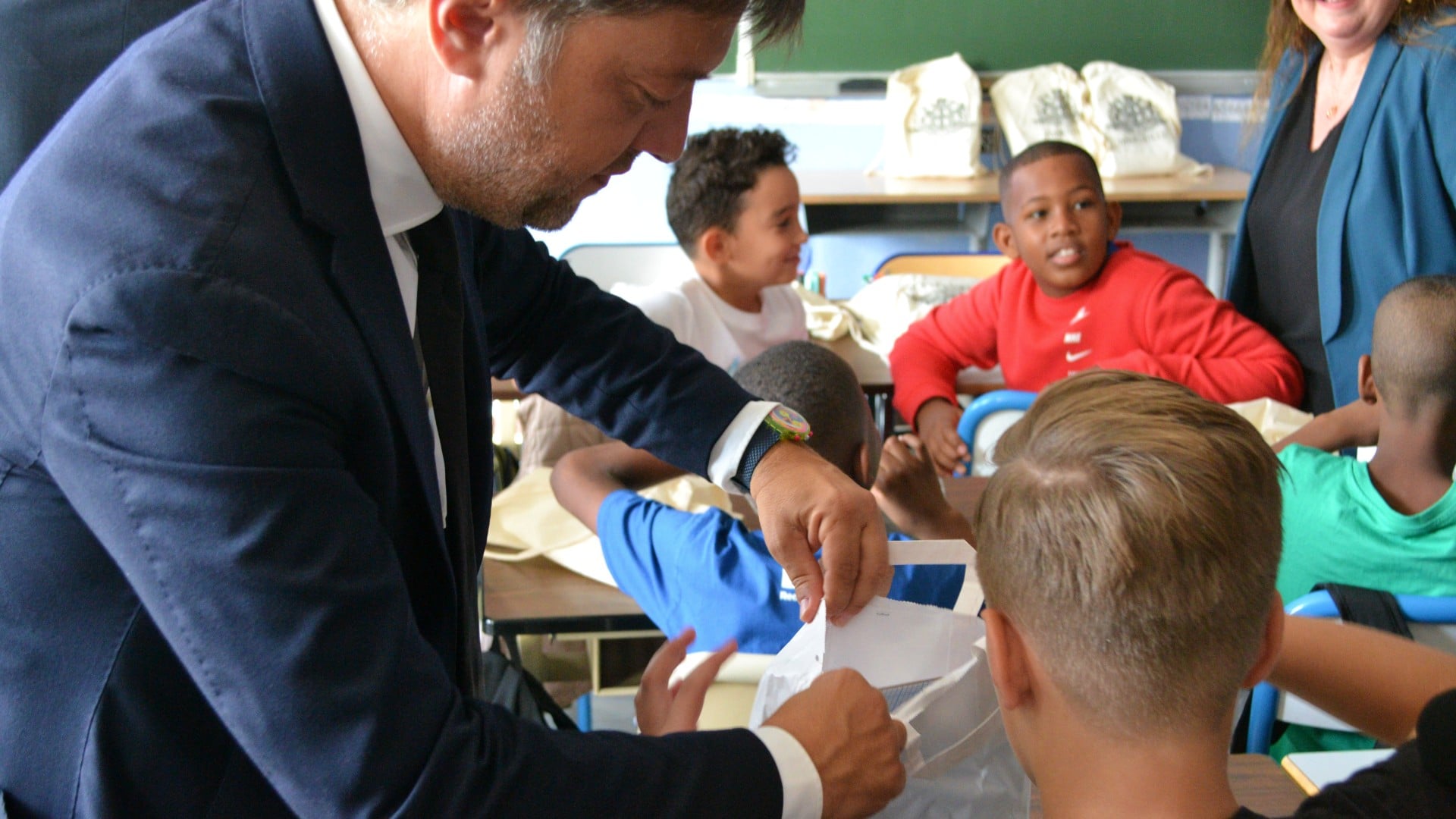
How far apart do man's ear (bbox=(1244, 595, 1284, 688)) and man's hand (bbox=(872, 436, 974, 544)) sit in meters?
0.79

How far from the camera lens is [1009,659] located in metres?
0.91

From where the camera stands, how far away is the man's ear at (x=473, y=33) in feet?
2.60

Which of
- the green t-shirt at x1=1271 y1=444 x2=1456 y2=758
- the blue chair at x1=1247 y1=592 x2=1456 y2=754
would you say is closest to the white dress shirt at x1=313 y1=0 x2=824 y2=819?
the blue chair at x1=1247 y1=592 x2=1456 y2=754

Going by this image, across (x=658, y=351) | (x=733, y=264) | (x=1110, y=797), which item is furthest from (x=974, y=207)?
(x=1110, y=797)

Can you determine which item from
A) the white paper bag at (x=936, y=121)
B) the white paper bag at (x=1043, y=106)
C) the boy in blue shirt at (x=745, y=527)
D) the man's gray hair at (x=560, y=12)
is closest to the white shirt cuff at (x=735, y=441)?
the boy in blue shirt at (x=745, y=527)

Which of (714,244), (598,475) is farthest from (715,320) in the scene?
(598,475)

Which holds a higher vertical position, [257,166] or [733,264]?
[257,166]

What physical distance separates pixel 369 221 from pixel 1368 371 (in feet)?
6.74

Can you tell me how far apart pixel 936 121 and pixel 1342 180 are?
334 centimetres

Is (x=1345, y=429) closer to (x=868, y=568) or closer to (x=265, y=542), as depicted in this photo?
(x=868, y=568)

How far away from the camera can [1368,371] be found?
7.28 feet

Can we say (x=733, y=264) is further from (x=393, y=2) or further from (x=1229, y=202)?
(x=1229, y=202)

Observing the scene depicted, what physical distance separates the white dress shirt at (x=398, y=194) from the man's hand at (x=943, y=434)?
1.81 metres

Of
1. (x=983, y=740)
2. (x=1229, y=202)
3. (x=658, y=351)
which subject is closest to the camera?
(x=983, y=740)
